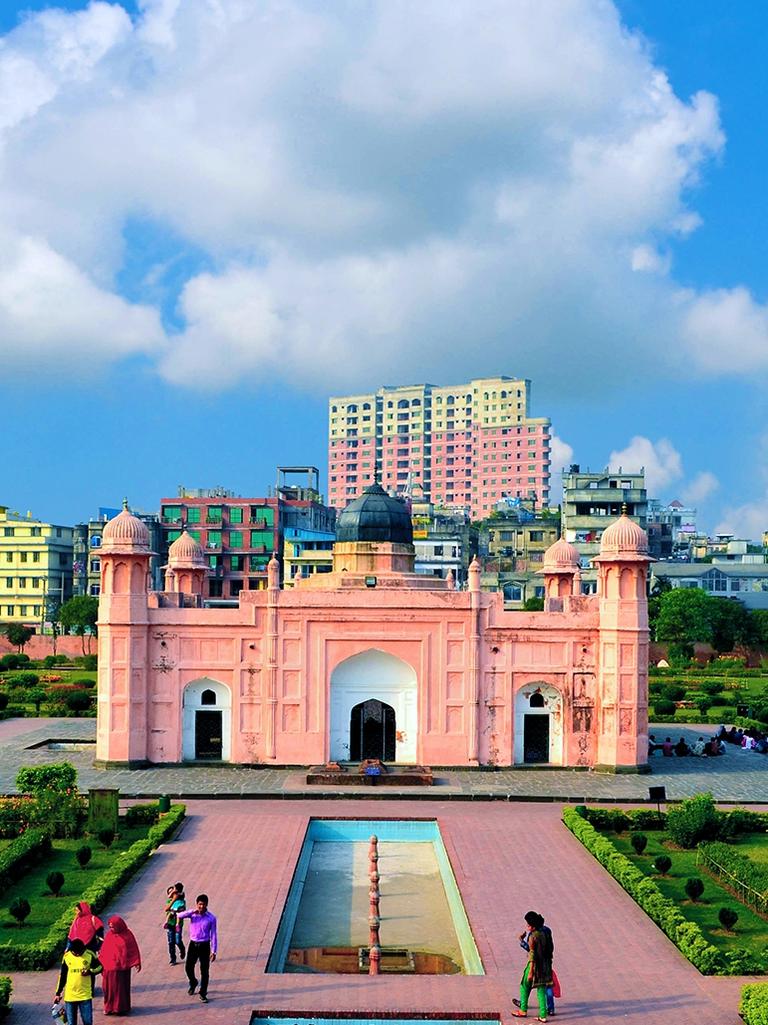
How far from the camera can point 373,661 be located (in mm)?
39438

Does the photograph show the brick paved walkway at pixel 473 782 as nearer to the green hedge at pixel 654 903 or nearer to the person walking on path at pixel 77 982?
the green hedge at pixel 654 903

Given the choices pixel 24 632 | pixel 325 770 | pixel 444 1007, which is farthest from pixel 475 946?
pixel 24 632

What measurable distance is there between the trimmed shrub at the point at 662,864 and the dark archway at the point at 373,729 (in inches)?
581

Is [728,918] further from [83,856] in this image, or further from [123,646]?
[123,646]

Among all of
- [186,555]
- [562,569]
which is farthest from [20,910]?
[562,569]

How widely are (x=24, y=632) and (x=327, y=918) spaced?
62.0 metres

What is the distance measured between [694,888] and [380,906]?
6015 mm

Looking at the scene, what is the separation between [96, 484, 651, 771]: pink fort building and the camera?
38375 millimetres

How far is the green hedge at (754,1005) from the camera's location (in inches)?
629

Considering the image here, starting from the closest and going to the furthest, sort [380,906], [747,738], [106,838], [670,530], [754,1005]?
[754,1005] < [380,906] < [106,838] < [747,738] < [670,530]

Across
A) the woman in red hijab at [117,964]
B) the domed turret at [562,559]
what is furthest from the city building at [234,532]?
the woman in red hijab at [117,964]

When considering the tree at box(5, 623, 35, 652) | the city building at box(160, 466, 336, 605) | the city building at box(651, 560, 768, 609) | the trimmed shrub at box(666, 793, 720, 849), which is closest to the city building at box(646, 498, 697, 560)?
the city building at box(651, 560, 768, 609)

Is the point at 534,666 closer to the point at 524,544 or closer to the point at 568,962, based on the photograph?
the point at 568,962

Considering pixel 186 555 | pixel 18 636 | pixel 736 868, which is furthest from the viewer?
pixel 18 636
